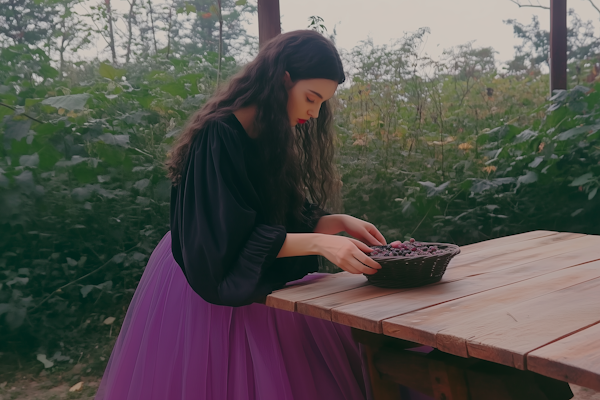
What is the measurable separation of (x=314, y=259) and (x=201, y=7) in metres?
4.28

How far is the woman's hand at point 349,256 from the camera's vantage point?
3.63 feet

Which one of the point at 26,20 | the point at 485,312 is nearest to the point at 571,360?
the point at 485,312

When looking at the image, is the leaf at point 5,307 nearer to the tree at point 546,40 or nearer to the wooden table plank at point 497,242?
the wooden table plank at point 497,242

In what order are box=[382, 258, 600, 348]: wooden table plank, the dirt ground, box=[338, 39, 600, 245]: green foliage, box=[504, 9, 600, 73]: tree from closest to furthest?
box=[382, 258, 600, 348]: wooden table plank
the dirt ground
box=[338, 39, 600, 245]: green foliage
box=[504, 9, 600, 73]: tree

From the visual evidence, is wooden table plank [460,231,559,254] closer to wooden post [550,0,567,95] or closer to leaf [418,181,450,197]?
leaf [418,181,450,197]

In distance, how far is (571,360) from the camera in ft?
2.21

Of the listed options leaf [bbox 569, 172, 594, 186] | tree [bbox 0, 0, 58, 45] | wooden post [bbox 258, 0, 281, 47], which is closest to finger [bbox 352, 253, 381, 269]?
wooden post [bbox 258, 0, 281, 47]

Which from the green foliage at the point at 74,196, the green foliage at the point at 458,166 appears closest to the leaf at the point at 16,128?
the green foliage at the point at 74,196

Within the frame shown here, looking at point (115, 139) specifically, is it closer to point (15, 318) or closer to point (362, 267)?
point (15, 318)

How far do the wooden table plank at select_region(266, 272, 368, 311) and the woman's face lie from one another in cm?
47

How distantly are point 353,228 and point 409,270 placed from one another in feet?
1.30

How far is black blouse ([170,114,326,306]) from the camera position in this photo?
1163 mm

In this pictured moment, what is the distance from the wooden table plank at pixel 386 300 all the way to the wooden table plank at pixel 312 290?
0.11 feet

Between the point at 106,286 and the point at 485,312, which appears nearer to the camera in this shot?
the point at 485,312
